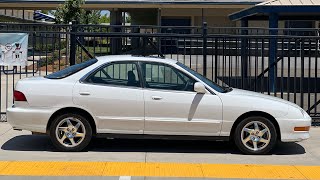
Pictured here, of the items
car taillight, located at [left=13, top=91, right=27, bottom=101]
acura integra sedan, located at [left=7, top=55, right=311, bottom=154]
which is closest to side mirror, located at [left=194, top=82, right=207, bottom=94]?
acura integra sedan, located at [left=7, top=55, right=311, bottom=154]

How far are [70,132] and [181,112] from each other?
1.77 m

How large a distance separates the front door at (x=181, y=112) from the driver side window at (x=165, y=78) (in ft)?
0.31

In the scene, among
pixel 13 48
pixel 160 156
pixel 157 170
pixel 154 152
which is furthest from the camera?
pixel 13 48

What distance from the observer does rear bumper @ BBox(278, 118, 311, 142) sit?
25.7 feet

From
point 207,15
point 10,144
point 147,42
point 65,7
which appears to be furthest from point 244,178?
point 207,15

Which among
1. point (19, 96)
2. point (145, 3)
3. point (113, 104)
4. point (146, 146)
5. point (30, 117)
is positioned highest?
point (145, 3)

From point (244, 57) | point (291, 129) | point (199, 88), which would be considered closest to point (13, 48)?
point (199, 88)

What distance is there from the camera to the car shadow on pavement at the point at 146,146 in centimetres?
828

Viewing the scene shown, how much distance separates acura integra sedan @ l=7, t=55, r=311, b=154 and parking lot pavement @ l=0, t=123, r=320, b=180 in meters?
0.30

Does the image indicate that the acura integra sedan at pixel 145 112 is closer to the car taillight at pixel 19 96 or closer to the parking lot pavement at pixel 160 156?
the car taillight at pixel 19 96

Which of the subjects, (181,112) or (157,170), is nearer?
(157,170)

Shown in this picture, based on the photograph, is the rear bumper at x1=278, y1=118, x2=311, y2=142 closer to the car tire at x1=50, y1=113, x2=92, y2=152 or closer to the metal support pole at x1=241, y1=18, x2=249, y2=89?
the metal support pole at x1=241, y1=18, x2=249, y2=89

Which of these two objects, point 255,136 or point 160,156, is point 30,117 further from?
point 255,136

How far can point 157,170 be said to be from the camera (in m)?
7.02
